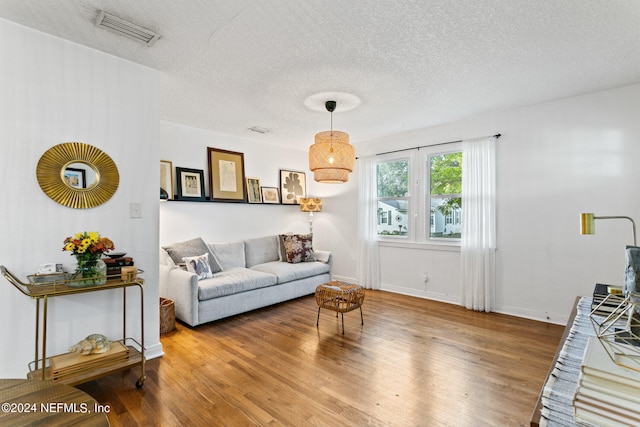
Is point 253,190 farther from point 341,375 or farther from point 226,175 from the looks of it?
point 341,375

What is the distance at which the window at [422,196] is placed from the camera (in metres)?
4.57

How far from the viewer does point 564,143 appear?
3.59 meters

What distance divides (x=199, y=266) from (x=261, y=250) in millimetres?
1419

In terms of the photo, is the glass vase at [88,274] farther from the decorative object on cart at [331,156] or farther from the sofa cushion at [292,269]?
the sofa cushion at [292,269]

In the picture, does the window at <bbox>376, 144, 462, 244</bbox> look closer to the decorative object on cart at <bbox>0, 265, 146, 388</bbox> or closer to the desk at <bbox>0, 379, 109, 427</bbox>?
the decorative object on cart at <bbox>0, 265, 146, 388</bbox>

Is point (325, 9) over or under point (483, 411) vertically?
over

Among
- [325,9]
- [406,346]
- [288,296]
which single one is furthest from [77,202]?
[406,346]

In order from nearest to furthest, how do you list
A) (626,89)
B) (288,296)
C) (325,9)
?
(325,9) < (626,89) < (288,296)

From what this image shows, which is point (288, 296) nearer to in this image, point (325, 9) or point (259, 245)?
point (259, 245)

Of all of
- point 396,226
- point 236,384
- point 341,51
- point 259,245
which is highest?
point 341,51

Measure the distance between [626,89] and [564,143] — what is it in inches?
27.7

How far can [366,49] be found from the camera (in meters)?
2.47

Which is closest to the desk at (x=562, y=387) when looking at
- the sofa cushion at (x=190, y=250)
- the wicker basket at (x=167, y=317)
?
the wicker basket at (x=167, y=317)

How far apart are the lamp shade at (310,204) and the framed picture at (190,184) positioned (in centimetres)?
186
